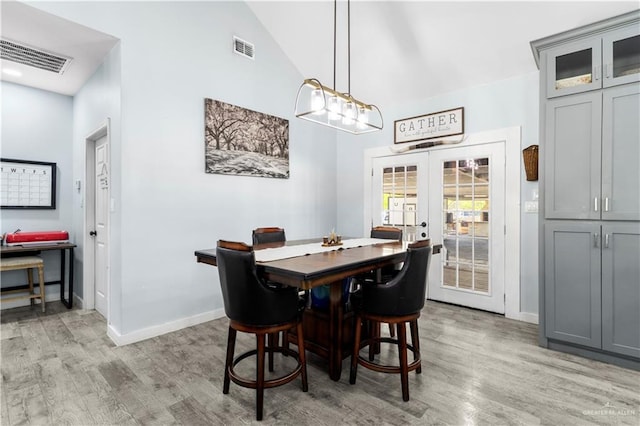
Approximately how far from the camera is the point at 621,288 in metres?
2.60

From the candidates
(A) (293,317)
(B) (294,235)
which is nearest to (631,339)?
(A) (293,317)

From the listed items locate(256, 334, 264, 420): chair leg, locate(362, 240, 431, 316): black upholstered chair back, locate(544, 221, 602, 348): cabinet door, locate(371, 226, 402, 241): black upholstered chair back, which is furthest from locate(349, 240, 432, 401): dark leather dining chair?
locate(544, 221, 602, 348): cabinet door

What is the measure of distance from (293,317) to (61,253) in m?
3.76

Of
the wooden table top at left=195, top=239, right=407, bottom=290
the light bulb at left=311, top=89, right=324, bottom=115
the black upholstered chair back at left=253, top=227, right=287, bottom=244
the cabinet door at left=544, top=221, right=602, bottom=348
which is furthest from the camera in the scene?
the black upholstered chair back at left=253, top=227, right=287, bottom=244

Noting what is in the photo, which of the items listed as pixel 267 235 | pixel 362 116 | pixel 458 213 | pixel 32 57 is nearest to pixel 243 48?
pixel 362 116

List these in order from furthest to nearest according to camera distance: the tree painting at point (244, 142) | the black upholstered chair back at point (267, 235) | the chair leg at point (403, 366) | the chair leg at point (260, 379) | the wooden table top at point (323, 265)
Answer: the tree painting at point (244, 142) < the black upholstered chair back at point (267, 235) < the chair leg at point (403, 366) < the chair leg at point (260, 379) < the wooden table top at point (323, 265)

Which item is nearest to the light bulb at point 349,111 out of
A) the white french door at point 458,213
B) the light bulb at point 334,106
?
the light bulb at point 334,106

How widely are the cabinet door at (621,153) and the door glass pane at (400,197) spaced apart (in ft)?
6.83

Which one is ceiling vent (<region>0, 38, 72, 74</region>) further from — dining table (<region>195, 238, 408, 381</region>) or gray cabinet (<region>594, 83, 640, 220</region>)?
gray cabinet (<region>594, 83, 640, 220</region>)

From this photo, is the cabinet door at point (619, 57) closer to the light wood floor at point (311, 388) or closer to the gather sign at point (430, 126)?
the gather sign at point (430, 126)

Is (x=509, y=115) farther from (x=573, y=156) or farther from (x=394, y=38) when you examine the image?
(x=394, y=38)

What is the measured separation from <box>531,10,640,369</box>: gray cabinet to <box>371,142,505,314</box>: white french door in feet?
2.94

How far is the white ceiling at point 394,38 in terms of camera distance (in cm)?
296

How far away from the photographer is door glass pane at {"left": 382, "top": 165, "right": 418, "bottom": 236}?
4512mm
